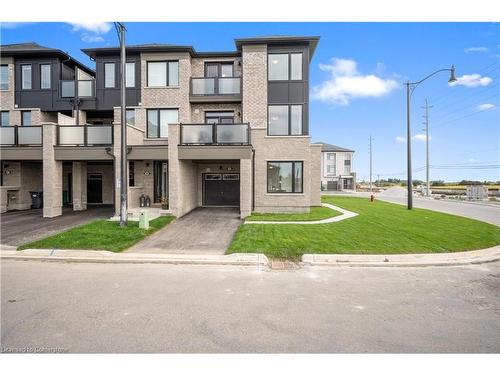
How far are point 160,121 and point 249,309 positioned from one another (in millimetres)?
15417

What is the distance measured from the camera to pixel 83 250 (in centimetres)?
884

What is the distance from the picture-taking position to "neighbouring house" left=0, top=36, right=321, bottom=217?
47.8ft

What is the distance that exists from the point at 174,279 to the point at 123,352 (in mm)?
2830

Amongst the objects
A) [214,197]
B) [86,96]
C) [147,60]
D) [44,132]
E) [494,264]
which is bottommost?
[494,264]

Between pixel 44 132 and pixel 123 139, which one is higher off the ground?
pixel 44 132

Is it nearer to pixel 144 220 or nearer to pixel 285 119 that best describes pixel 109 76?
pixel 285 119

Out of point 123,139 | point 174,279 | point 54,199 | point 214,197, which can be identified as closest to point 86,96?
point 54,199

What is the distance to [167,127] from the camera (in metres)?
17.1

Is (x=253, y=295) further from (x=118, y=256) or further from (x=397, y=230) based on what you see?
(x=397, y=230)

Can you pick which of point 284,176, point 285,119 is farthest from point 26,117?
point 284,176

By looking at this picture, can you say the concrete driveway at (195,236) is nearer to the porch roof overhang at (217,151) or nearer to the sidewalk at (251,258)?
the sidewalk at (251,258)

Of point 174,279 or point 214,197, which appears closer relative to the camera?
point 174,279

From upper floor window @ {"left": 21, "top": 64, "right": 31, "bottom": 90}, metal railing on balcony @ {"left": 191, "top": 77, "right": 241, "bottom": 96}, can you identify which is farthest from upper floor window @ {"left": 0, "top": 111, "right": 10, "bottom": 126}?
metal railing on balcony @ {"left": 191, "top": 77, "right": 241, "bottom": 96}

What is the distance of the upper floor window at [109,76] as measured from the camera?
1789 cm
